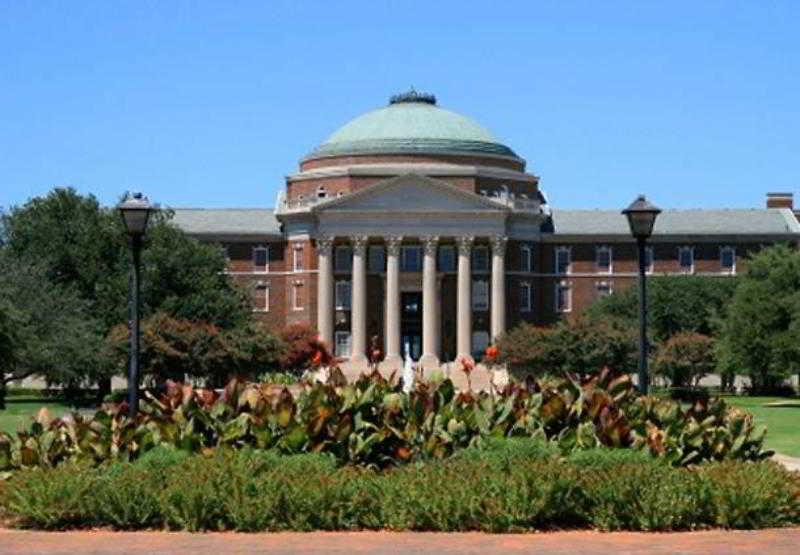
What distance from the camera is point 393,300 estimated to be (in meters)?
117

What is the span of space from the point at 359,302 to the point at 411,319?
6.73 meters

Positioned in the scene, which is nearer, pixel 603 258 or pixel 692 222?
pixel 603 258

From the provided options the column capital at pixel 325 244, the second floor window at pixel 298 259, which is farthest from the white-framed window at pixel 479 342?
the second floor window at pixel 298 259

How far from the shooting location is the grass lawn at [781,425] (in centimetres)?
3966

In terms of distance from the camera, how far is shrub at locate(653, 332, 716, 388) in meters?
99.5

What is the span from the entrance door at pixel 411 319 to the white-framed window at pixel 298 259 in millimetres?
7482

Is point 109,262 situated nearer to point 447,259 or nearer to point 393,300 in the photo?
point 393,300

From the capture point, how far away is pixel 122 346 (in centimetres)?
7694

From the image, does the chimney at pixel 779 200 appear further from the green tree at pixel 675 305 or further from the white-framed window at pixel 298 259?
the white-framed window at pixel 298 259

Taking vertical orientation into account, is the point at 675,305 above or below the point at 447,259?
below

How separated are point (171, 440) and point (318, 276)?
96389mm

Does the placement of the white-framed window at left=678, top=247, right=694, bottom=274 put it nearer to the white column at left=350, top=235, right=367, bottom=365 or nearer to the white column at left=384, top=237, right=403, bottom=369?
the white column at left=384, top=237, right=403, bottom=369

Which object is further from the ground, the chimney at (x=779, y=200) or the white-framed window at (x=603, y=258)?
the chimney at (x=779, y=200)

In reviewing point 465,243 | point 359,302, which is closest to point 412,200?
point 465,243
